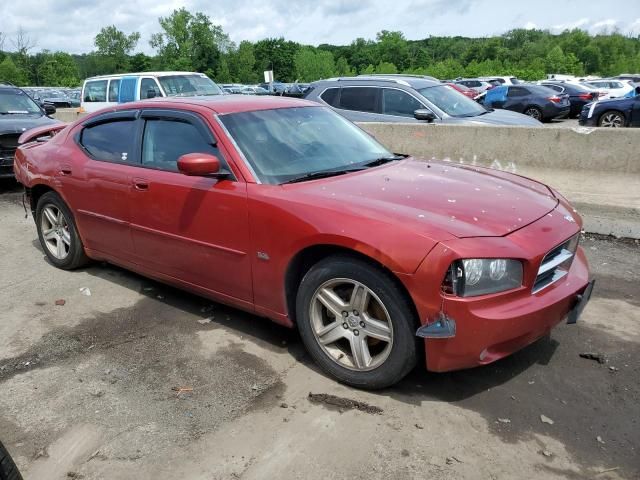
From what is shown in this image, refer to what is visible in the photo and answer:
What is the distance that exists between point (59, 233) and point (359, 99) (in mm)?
5549

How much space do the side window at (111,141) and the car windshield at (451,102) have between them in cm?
561

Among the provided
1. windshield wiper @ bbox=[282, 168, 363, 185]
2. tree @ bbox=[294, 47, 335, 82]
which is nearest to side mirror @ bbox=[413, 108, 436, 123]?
windshield wiper @ bbox=[282, 168, 363, 185]

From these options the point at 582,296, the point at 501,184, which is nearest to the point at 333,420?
the point at 582,296

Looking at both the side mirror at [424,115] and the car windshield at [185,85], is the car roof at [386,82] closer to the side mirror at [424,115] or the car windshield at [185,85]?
the side mirror at [424,115]

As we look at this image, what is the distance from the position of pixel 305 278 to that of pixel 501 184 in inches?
59.5

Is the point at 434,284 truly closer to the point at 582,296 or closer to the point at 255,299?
the point at 582,296

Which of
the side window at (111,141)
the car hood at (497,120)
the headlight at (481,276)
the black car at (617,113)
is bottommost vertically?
the black car at (617,113)

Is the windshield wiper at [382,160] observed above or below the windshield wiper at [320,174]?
below

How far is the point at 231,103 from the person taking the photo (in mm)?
4219

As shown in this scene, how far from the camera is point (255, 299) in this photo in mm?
3729

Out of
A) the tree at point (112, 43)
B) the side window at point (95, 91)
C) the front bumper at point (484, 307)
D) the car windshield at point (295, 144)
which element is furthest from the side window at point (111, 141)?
the tree at point (112, 43)

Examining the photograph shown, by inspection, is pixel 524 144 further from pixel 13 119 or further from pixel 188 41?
pixel 188 41

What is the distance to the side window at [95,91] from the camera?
1409cm

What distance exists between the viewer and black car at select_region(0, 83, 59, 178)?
9.31 meters
